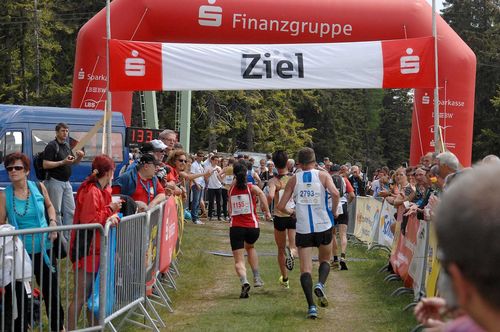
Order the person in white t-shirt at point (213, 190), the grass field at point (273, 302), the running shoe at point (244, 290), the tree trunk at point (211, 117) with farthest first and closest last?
the tree trunk at point (211, 117), the person in white t-shirt at point (213, 190), the running shoe at point (244, 290), the grass field at point (273, 302)

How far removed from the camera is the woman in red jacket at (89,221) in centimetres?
601

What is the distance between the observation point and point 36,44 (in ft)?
124

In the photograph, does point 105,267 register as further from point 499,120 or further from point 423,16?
point 499,120

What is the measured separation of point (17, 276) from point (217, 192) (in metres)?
16.9

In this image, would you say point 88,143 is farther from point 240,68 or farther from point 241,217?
point 241,217

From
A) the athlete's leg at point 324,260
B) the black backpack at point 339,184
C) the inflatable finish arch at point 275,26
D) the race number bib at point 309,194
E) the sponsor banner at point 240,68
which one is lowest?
the athlete's leg at point 324,260

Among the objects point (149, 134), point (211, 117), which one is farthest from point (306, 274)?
point (211, 117)

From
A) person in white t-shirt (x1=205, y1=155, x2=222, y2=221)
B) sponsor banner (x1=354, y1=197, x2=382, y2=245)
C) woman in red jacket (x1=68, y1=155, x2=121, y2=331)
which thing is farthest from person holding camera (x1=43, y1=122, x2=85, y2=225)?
person in white t-shirt (x1=205, y1=155, x2=222, y2=221)

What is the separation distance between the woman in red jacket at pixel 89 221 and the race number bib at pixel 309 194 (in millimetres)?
2735

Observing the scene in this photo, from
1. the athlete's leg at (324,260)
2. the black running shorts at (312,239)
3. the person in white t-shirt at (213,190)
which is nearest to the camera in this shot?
the black running shorts at (312,239)

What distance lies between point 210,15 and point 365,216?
5.48 meters

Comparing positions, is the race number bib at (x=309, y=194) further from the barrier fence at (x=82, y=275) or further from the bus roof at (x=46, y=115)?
the bus roof at (x=46, y=115)

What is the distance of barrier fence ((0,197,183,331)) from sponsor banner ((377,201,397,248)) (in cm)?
641

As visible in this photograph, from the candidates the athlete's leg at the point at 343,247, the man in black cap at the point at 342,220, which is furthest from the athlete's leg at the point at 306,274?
the athlete's leg at the point at 343,247
